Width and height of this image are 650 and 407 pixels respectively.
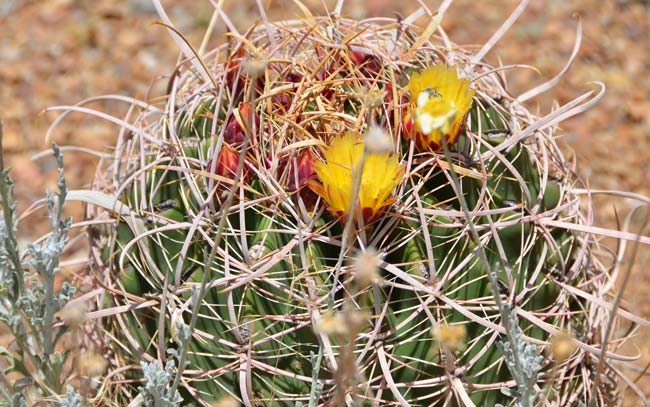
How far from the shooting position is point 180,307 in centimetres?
115

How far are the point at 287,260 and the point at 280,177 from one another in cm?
12

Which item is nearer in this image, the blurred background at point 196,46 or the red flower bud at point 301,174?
the red flower bud at point 301,174

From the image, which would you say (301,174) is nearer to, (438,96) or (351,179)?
(351,179)

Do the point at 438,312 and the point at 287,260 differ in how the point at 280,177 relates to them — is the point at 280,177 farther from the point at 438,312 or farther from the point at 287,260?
the point at 438,312

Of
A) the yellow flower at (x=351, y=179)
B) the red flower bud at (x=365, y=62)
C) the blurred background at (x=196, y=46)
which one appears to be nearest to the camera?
the yellow flower at (x=351, y=179)

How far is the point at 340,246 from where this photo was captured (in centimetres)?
110

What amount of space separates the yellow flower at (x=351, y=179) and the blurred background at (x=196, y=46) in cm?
177

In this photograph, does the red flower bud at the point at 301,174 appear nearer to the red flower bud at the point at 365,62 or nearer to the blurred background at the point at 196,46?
the red flower bud at the point at 365,62

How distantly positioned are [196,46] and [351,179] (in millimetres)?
2120

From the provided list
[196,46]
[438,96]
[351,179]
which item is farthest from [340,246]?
[196,46]

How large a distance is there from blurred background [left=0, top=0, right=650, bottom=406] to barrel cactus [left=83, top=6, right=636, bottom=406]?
1529mm

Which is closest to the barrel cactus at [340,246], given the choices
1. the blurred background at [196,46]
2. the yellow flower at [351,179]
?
the yellow flower at [351,179]

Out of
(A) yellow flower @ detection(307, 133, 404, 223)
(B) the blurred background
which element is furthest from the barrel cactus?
(B) the blurred background

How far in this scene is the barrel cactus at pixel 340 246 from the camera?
1.08m
